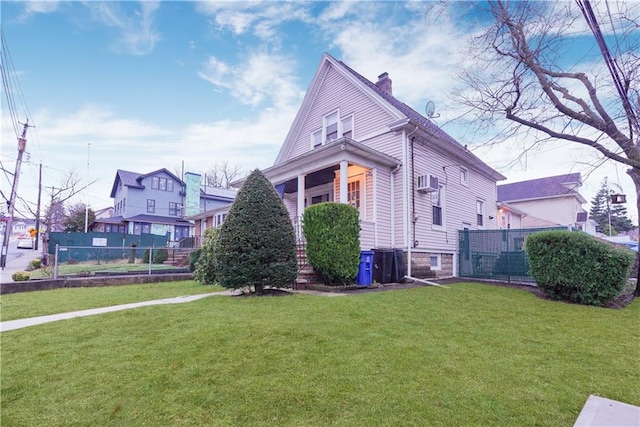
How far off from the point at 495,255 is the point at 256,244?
9102 millimetres

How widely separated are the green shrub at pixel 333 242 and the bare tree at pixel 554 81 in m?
3.93

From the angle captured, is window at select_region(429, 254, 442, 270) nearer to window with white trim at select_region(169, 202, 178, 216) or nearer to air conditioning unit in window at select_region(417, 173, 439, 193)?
air conditioning unit in window at select_region(417, 173, 439, 193)

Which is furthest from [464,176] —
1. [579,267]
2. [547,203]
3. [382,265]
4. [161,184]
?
[161,184]

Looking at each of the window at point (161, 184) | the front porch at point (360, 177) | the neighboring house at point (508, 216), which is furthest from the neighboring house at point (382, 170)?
the window at point (161, 184)

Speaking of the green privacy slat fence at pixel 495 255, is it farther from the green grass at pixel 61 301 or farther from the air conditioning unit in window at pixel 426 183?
the green grass at pixel 61 301

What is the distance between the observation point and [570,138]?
256 inches

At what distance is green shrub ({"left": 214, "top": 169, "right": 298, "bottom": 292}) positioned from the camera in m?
6.55

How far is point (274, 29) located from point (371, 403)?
11.2 metres

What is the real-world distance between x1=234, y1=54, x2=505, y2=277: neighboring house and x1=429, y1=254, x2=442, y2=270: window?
0.12 feet

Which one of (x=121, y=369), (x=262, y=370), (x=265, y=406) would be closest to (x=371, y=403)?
(x=265, y=406)

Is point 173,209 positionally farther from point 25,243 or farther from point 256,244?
point 256,244

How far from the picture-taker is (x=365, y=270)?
830 cm

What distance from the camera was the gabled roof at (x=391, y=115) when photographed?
1071cm

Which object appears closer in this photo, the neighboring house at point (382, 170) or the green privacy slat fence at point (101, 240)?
the neighboring house at point (382, 170)
